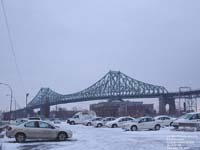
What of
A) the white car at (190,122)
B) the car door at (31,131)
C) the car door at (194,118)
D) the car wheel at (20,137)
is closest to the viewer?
the car wheel at (20,137)

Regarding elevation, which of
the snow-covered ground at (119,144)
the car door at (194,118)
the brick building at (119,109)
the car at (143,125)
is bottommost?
the snow-covered ground at (119,144)

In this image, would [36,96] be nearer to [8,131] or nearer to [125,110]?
[125,110]

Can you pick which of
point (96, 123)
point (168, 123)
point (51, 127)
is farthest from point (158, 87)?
point (51, 127)

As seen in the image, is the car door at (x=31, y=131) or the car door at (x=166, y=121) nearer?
the car door at (x=31, y=131)

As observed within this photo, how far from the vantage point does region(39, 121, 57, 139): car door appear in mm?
21016

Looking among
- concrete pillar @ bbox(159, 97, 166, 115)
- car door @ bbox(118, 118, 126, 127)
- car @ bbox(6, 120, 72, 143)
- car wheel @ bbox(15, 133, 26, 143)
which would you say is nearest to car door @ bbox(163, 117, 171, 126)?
car door @ bbox(118, 118, 126, 127)

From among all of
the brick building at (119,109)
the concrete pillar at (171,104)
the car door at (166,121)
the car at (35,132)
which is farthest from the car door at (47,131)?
the concrete pillar at (171,104)

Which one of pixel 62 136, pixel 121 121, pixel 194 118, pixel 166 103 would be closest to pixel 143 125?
pixel 194 118

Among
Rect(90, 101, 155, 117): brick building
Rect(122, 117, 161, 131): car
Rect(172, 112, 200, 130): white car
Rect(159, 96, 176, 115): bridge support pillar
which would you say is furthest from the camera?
Rect(90, 101, 155, 117): brick building

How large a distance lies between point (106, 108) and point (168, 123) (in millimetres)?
73963

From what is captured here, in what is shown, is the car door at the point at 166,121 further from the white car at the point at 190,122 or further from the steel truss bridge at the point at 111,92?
the steel truss bridge at the point at 111,92

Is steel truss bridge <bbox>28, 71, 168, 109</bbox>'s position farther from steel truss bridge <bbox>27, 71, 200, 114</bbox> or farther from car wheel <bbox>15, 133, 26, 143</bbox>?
car wheel <bbox>15, 133, 26, 143</bbox>

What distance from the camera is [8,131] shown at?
20.8m

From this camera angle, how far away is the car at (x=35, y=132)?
2059cm
